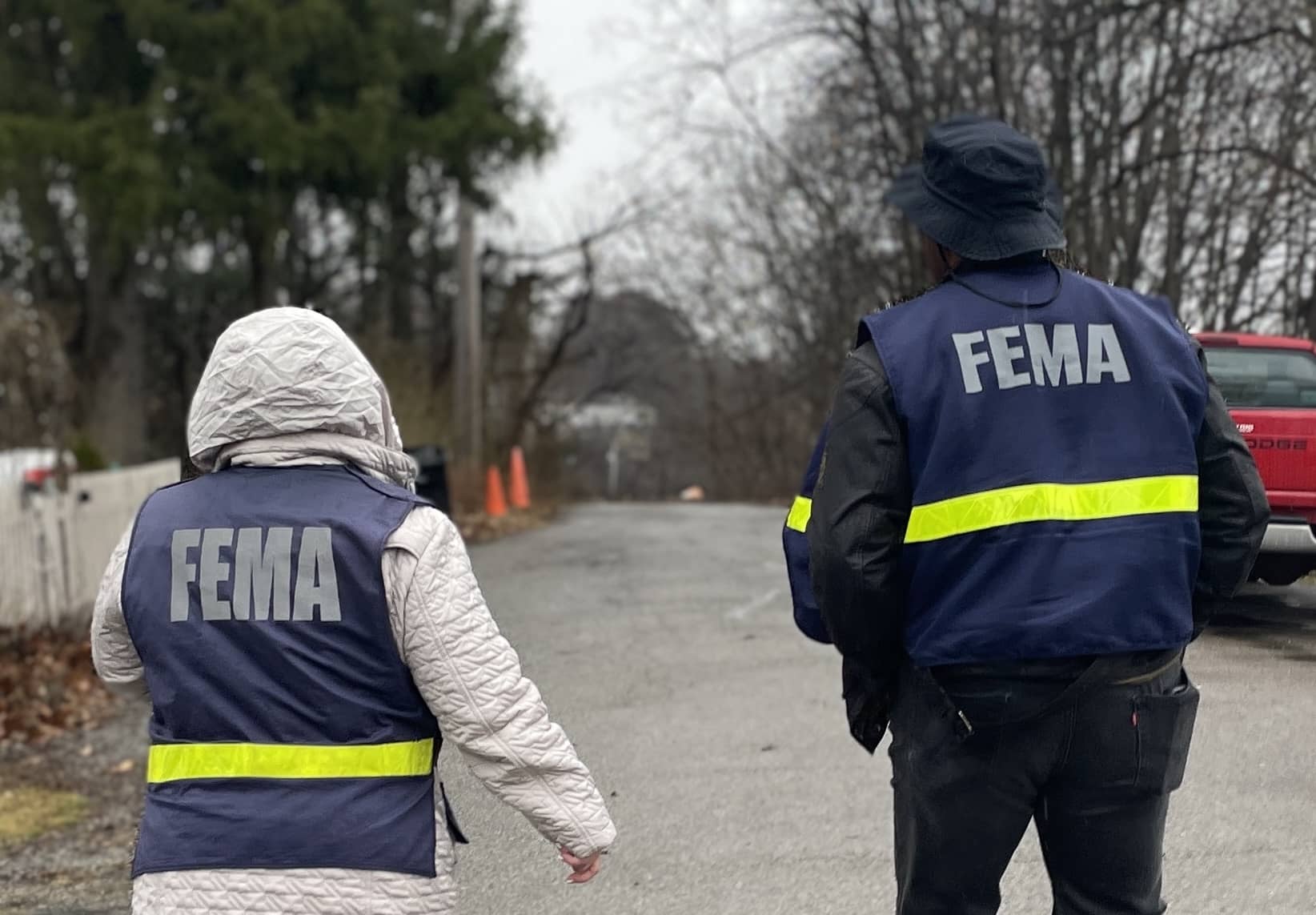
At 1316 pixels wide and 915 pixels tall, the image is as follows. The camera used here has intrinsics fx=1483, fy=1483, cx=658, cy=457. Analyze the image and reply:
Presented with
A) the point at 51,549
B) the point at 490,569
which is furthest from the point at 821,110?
the point at 490,569

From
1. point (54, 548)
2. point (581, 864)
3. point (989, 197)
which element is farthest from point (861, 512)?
point (54, 548)

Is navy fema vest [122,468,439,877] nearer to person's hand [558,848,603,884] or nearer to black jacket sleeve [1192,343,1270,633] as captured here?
person's hand [558,848,603,884]

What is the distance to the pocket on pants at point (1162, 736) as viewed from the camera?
8.02 feet

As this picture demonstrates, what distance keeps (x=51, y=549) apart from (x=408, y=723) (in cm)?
894

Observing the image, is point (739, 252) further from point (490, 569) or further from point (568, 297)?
point (490, 569)

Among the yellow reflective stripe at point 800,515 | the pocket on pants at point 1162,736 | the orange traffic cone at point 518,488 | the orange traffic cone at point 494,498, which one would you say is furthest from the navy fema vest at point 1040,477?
the orange traffic cone at point 518,488

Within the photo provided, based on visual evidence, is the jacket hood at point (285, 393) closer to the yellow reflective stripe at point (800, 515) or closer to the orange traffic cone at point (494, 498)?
the yellow reflective stripe at point (800, 515)

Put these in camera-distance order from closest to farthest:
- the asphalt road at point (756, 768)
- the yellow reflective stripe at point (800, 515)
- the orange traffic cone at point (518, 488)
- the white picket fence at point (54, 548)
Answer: the yellow reflective stripe at point (800, 515)
the asphalt road at point (756, 768)
the white picket fence at point (54, 548)
the orange traffic cone at point (518, 488)

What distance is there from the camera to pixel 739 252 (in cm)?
2941

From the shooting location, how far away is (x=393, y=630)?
233cm

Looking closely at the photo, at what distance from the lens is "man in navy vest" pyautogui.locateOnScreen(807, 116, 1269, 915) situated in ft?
7.83

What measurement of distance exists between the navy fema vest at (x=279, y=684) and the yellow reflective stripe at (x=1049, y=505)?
854 mm

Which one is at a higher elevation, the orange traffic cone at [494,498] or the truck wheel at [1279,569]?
Result: the truck wheel at [1279,569]

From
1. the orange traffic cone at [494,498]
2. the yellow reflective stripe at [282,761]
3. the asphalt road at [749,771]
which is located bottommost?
the orange traffic cone at [494,498]
